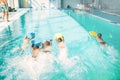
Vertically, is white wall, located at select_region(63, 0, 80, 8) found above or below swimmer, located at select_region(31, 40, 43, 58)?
above

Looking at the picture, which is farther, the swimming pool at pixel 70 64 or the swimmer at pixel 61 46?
the swimmer at pixel 61 46

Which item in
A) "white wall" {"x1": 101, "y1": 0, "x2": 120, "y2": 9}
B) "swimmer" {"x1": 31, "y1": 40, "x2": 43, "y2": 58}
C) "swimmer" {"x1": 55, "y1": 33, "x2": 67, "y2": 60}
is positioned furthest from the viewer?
"white wall" {"x1": 101, "y1": 0, "x2": 120, "y2": 9}

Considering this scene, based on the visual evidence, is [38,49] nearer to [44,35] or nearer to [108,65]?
[108,65]

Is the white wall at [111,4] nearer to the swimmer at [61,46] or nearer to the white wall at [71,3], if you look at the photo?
the white wall at [71,3]

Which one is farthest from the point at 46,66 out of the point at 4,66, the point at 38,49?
the point at 4,66

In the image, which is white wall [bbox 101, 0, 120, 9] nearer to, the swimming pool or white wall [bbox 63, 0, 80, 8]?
white wall [bbox 63, 0, 80, 8]

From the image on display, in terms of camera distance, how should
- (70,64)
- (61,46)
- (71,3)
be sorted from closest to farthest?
(70,64), (61,46), (71,3)

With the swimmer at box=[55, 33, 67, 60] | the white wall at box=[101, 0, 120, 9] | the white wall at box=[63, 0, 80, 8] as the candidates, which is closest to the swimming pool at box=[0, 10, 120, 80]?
the swimmer at box=[55, 33, 67, 60]

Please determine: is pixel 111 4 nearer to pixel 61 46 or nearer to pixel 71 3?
pixel 71 3

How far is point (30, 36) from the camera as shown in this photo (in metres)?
5.58

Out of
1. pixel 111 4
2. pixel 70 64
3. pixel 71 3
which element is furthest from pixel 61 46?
pixel 71 3

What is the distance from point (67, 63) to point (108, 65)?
2.98 feet

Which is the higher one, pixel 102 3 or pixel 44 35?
pixel 102 3

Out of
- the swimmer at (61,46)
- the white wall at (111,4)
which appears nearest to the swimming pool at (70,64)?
the swimmer at (61,46)
